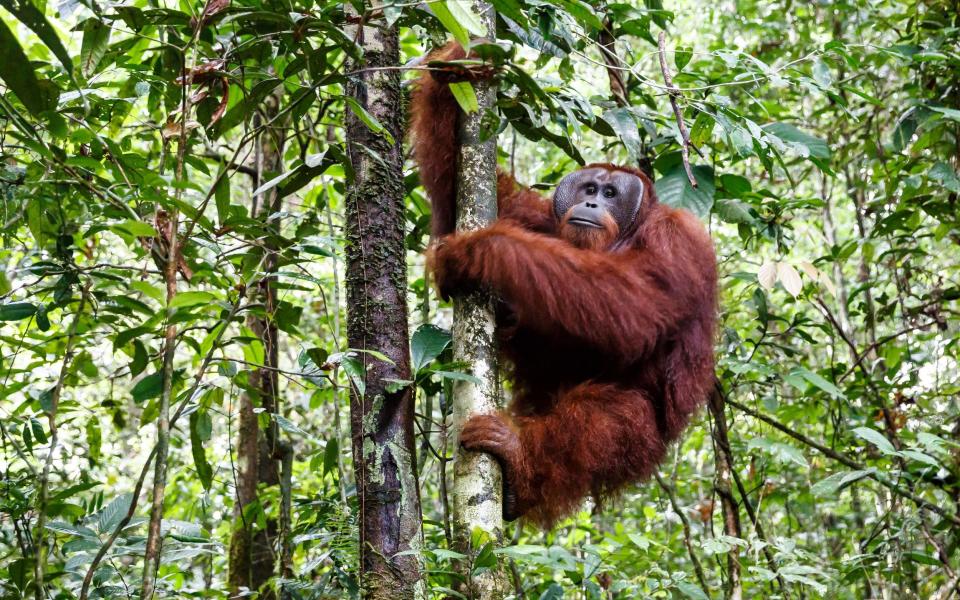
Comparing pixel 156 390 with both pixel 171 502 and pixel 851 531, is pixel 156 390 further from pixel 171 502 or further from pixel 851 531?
pixel 851 531

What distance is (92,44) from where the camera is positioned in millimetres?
2504

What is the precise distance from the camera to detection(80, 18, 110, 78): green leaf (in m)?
2.48

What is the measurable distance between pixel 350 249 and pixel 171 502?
13.3ft

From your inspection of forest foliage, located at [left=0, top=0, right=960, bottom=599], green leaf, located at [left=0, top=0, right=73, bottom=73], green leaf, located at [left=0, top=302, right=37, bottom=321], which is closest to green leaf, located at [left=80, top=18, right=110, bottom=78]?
forest foliage, located at [left=0, top=0, right=960, bottom=599]

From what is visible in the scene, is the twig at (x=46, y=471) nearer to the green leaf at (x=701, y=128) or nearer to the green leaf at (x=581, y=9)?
the green leaf at (x=581, y=9)

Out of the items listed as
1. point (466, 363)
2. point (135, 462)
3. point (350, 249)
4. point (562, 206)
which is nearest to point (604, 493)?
point (562, 206)

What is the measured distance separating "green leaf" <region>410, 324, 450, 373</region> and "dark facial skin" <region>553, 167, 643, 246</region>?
1438 mm

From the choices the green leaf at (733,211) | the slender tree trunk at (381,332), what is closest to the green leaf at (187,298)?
the slender tree trunk at (381,332)

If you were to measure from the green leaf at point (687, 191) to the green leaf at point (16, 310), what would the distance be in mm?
2766

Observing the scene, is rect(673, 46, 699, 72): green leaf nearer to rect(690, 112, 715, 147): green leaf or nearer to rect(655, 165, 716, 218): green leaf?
rect(690, 112, 715, 147): green leaf

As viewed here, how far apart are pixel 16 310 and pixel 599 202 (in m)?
2.68

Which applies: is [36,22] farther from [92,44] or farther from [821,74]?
[821,74]

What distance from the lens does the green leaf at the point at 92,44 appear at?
97.8 inches

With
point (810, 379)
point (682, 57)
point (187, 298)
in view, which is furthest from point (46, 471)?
point (810, 379)
